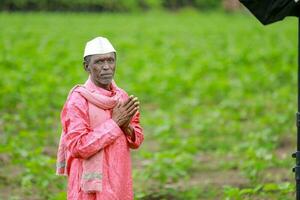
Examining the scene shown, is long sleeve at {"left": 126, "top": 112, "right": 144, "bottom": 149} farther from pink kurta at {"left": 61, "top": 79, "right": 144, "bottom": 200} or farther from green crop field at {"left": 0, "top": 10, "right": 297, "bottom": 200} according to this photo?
green crop field at {"left": 0, "top": 10, "right": 297, "bottom": 200}

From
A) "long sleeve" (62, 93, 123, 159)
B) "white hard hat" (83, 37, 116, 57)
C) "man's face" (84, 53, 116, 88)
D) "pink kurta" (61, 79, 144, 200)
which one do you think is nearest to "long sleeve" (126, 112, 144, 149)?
"pink kurta" (61, 79, 144, 200)

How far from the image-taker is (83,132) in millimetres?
4410

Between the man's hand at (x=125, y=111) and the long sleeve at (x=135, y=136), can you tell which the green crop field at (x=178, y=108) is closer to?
the long sleeve at (x=135, y=136)

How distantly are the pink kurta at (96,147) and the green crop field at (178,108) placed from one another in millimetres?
1993

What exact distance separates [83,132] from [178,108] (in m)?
7.87

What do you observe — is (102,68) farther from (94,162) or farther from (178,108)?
(178,108)

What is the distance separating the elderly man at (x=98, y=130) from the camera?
4.41 m

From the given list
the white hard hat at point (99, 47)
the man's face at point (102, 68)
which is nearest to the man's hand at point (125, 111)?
the man's face at point (102, 68)

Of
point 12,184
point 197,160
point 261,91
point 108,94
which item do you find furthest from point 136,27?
point 108,94

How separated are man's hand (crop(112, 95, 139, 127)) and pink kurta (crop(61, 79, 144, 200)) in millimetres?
35

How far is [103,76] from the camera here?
446cm

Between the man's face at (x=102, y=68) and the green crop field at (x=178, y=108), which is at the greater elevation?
the green crop field at (x=178, y=108)

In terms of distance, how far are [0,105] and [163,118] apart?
8.14 ft

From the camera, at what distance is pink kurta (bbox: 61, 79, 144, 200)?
4402 mm
